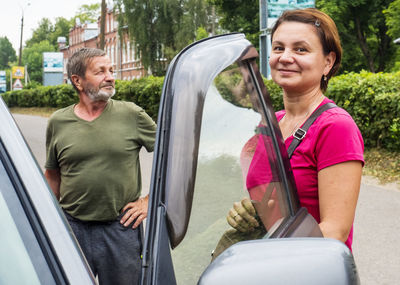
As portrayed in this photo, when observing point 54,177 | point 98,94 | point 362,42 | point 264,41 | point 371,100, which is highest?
point 362,42

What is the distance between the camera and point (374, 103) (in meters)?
10.3

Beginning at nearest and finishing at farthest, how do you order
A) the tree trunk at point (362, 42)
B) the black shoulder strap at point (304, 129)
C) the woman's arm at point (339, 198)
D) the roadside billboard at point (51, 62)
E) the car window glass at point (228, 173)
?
the car window glass at point (228, 173), the woman's arm at point (339, 198), the black shoulder strap at point (304, 129), the tree trunk at point (362, 42), the roadside billboard at point (51, 62)

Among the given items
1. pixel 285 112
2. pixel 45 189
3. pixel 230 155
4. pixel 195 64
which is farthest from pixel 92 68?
pixel 45 189

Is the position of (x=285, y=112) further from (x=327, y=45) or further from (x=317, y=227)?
(x=317, y=227)

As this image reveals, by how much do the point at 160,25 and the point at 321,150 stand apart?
1467cm

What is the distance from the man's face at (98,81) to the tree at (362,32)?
21.5 metres

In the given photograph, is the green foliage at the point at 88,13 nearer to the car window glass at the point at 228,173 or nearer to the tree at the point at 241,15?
the tree at the point at 241,15

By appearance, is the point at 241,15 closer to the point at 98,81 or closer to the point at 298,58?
the point at 98,81

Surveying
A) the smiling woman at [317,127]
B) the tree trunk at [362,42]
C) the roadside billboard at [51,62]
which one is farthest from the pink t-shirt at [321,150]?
the roadside billboard at [51,62]

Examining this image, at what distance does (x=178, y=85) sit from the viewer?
112cm

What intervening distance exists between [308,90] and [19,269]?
125 centimetres

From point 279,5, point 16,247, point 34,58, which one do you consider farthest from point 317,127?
point 34,58

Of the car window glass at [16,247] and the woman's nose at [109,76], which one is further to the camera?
the woman's nose at [109,76]

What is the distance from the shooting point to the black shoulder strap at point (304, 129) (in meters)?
1.76
